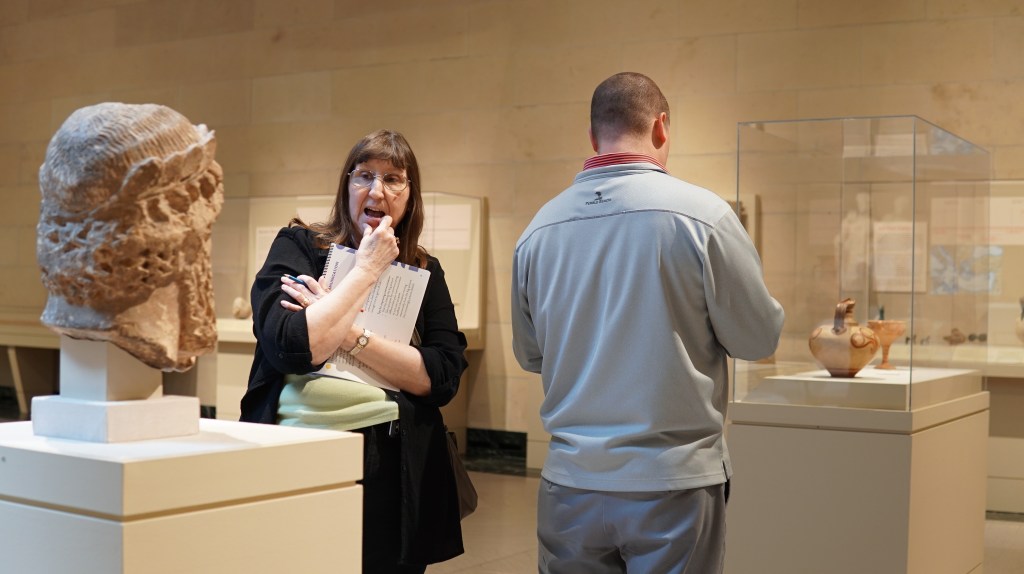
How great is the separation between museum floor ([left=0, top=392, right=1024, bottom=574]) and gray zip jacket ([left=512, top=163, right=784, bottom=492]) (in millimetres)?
2770

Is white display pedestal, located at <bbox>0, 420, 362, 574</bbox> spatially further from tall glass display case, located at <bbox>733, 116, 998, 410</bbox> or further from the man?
tall glass display case, located at <bbox>733, 116, 998, 410</bbox>

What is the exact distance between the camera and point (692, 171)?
8.27 meters

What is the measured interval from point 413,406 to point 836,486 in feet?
6.34

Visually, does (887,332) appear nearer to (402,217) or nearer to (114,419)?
(402,217)

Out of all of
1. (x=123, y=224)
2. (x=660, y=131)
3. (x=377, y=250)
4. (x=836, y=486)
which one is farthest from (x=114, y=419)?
(x=836, y=486)

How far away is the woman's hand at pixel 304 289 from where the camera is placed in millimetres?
2564

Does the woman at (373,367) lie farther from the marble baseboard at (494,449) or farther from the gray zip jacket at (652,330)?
the marble baseboard at (494,449)

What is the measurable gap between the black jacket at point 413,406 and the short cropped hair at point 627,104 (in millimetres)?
675

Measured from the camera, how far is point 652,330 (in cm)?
262

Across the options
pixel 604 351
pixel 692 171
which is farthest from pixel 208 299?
pixel 692 171

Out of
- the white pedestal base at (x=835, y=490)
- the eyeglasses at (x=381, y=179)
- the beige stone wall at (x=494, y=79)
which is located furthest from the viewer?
the beige stone wall at (x=494, y=79)

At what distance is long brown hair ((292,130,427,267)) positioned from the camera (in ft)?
9.08

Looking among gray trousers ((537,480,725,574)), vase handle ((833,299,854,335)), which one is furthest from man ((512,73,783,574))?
vase handle ((833,299,854,335))

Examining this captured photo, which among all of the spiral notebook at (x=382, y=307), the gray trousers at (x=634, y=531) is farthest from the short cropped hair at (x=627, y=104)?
the gray trousers at (x=634, y=531)
